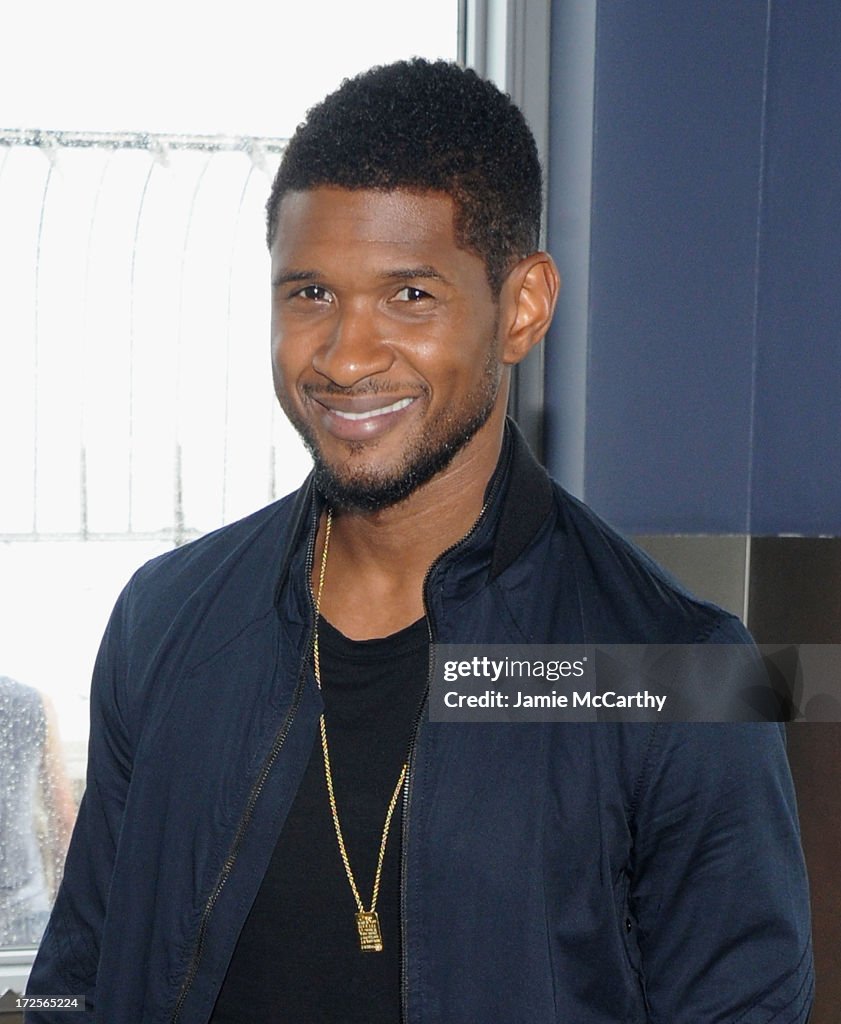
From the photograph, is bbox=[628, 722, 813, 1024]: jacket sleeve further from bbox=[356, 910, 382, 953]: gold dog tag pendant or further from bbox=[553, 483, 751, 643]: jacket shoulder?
bbox=[356, 910, 382, 953]: gold dog tag pendant

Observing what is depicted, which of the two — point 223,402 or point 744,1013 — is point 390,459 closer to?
point 744,1013

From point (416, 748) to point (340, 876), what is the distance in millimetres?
147

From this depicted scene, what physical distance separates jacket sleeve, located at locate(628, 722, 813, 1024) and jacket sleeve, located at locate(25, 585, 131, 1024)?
576 mm

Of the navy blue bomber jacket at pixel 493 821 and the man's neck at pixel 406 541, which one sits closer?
the navy blue bomber jacket at pixel 493 821

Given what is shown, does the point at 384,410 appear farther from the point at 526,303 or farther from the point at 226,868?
the point at 226,868


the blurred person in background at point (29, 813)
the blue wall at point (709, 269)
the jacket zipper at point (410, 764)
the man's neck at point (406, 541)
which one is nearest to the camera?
the jacket zipper at point (410, 764)

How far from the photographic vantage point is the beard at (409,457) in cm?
120

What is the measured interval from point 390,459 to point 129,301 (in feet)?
3.23

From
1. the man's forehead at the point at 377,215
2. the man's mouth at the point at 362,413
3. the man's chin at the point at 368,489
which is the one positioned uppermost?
the man's forehead at the point at 377,215

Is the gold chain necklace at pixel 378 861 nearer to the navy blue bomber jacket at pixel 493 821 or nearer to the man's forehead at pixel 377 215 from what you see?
the navy blue bomber jacket at pixel 493 821

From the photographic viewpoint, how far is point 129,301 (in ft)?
6.64

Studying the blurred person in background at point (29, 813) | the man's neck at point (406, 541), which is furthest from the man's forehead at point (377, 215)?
the blurred person in background at point (29, 813)

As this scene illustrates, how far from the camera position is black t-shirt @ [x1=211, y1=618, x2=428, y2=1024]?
3.82ft

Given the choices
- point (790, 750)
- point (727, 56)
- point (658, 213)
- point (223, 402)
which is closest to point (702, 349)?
point (658, 213)
